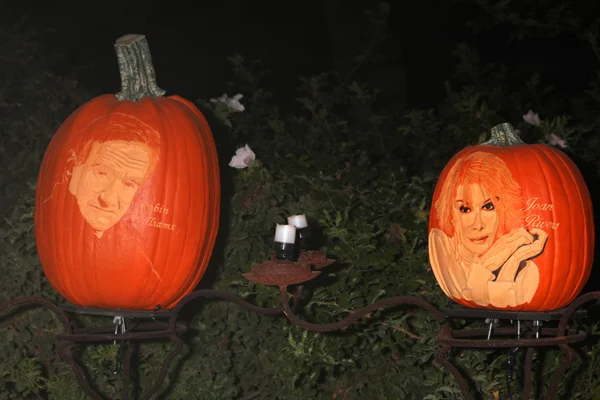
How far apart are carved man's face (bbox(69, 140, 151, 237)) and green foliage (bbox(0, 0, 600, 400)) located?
0.60m

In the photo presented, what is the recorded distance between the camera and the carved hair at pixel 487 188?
221 centimetres

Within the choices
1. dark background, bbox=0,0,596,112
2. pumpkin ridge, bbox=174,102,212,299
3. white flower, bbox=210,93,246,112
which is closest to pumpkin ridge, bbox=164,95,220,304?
Answer: pumpkin ridge, bbox=174,102,212,299

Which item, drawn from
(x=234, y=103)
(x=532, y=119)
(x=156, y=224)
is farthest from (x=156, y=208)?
(x=532, y=119)

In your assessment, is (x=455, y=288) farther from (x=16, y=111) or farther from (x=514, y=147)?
(x=16, y=111)

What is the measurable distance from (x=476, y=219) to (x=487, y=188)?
9cm

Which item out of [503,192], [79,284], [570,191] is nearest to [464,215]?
[503,192]

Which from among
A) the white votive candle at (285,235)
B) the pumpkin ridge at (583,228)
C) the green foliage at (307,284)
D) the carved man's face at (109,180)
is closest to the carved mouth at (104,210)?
the carved man's face at (109,180)

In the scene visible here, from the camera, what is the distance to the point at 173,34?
5.47 meters

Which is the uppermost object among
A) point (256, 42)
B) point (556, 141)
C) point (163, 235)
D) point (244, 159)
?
point (256, 42)

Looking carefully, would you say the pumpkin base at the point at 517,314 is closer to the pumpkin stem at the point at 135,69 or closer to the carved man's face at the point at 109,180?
the carved man's face at the point at 109,180

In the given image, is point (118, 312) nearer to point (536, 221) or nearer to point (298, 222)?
point (298, 222)

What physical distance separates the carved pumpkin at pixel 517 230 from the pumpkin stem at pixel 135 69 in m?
0.96

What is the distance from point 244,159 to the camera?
2.83 metres

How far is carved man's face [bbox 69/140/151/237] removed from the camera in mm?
2246
